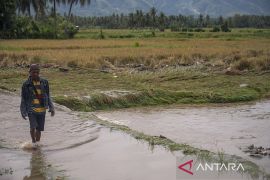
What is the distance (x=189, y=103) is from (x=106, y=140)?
6.06 metres

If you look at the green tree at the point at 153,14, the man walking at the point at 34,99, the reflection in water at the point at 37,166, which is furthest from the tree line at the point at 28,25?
the reflection in water at the point at 37,166

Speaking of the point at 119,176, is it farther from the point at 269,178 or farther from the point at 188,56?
the point at 188,56

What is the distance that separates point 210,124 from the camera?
10766 mm

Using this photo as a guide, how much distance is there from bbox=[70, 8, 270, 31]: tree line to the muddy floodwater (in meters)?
62.6

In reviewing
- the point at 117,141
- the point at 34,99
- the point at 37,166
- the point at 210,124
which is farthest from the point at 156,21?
the point at 37,166

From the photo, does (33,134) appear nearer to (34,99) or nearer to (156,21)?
(34,99)

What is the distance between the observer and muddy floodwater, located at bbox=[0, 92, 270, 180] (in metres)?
6.51

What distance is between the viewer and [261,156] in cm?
720

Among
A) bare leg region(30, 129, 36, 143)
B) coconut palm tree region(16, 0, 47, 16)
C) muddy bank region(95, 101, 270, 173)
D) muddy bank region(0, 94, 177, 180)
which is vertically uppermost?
coconut palm tree region(16, 0, 47, 16)

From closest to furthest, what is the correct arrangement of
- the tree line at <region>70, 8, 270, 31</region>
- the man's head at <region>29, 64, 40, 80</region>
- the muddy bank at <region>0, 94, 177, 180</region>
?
the muddy bank at <region>0, 94, 177, 180</region> < the man's head at <region>29, 64, 40, 80</region> < the tree line at <region>70, 8, 270, 31</region>

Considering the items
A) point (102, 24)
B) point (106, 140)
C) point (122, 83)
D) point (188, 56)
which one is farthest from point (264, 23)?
point (106, 140)

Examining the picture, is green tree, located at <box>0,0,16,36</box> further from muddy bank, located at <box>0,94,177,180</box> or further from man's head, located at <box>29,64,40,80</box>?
man's head, located at <box>29,64,40,80</box>

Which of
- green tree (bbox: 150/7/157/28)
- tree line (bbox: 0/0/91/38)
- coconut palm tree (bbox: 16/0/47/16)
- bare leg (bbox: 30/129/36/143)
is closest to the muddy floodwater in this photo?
bare leg (bbox: 30/129/36/143)

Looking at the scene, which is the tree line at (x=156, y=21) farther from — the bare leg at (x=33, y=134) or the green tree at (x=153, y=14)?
the bare leg at (x=33, y=134)
